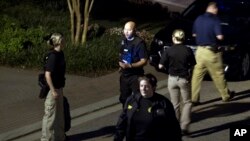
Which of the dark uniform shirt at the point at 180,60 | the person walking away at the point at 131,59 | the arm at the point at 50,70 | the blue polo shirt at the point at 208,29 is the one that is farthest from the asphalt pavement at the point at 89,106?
the arm at the point at 50,70

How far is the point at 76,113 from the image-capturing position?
12.3 metres

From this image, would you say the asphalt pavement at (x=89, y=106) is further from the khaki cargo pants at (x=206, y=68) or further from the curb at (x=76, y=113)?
the khaki cargo pants at (x=206, y=68)

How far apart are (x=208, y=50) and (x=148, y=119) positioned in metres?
→ 4.77

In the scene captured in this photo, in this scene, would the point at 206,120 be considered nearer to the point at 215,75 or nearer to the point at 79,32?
the point at 215,75

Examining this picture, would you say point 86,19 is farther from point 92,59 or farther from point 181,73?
point 181,73

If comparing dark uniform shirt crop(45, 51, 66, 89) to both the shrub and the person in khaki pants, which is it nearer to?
the person in khaki pants

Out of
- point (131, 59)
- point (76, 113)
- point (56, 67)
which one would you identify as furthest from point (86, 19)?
point (56, 67)

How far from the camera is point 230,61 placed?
14023 mm

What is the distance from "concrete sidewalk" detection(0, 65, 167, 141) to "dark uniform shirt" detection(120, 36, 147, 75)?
190cm

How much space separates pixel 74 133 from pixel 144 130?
392 cm

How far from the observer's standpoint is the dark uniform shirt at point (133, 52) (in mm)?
10547

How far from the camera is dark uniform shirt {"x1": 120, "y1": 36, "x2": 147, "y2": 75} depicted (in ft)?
34.6

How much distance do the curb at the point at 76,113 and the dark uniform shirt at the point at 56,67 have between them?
60.5 inches

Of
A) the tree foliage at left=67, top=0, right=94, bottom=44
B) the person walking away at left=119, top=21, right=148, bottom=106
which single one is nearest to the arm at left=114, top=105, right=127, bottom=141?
the person walking away at left=119, top=21, right=148, bottom=106
